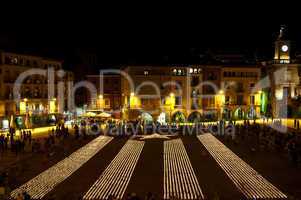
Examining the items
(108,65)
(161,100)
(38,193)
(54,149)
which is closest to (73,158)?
(54,149)

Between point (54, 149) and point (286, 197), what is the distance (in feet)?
64.7

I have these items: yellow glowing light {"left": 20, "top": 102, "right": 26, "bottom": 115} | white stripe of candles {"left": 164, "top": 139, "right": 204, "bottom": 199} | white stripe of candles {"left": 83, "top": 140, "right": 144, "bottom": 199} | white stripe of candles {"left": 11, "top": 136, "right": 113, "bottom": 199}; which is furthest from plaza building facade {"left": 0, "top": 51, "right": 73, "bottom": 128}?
white stripe of candles {"left": 164, "top": 139, "right": 204, "bottom": 199}

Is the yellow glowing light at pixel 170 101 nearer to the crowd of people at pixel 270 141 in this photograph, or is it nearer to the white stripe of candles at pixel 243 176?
the crowd of people at pixel 270 141

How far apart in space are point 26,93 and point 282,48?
38.1 metres

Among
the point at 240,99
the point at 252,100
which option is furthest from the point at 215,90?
the point at 252,100

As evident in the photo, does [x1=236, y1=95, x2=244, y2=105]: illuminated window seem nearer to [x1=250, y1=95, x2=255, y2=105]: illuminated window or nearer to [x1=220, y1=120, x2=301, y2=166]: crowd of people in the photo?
[x1=250, y1=95, x2=255, y2=105]: illuminated window

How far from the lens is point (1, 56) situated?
164 feet

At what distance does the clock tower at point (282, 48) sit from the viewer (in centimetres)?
6291

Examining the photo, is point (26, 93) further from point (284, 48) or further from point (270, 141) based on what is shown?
point (284, 48)

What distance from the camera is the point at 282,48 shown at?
63094 millimetres

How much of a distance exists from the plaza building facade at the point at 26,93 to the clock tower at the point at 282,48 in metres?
33.9

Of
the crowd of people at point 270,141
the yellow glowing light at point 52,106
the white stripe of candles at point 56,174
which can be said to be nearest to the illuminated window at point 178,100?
the crowd of people at point 270,141

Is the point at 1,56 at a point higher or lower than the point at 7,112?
higher

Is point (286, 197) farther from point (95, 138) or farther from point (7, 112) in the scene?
point (7, 112)
